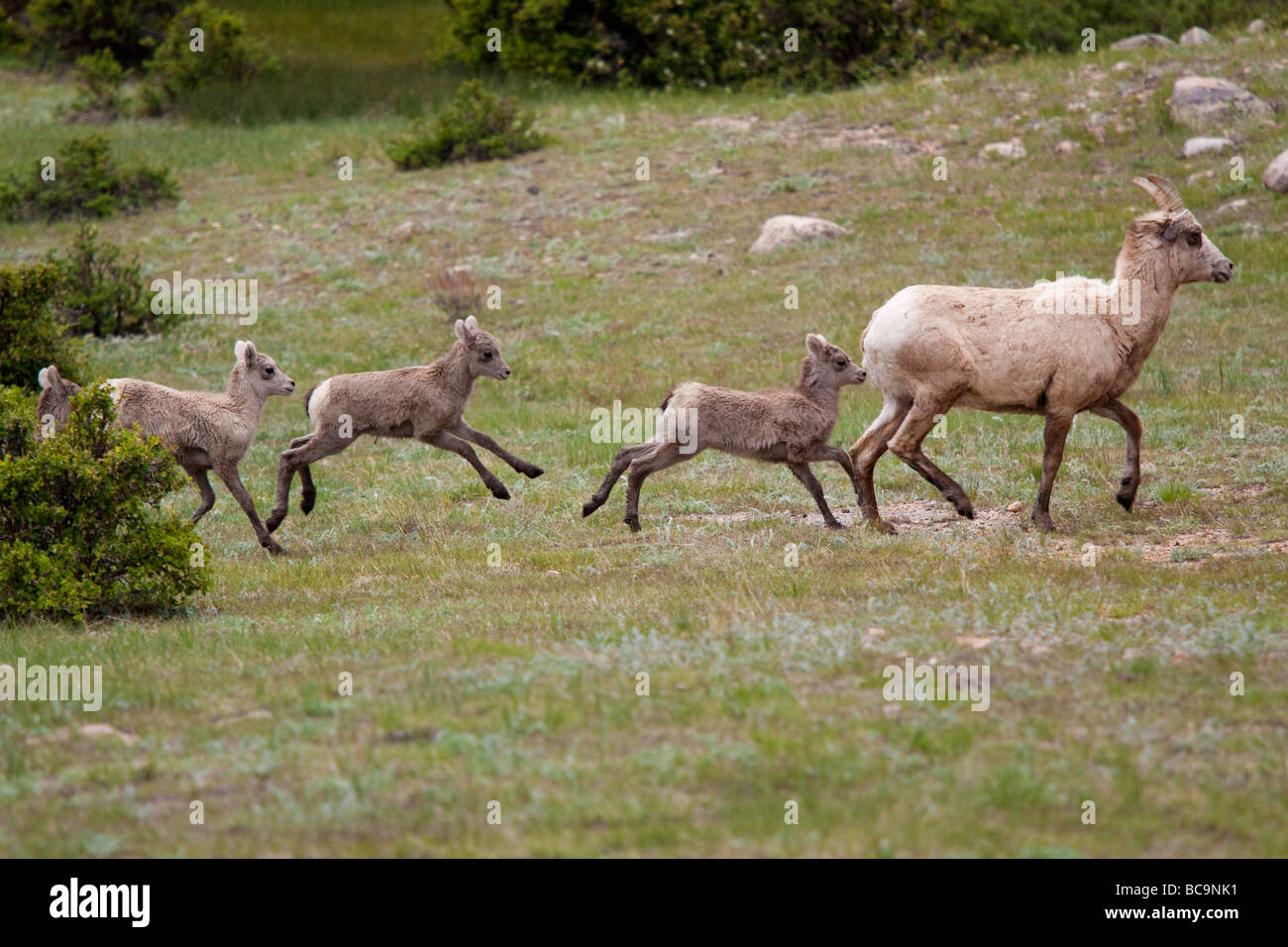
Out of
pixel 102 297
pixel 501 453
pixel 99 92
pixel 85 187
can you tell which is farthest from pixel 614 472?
pixel 99 92

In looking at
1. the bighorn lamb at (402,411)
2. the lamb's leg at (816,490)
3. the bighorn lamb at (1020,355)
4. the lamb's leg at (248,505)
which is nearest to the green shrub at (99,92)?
the bighorn lamb at (402,411)

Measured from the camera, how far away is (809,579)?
28.5 ft

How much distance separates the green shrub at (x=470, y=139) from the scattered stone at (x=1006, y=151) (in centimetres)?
884

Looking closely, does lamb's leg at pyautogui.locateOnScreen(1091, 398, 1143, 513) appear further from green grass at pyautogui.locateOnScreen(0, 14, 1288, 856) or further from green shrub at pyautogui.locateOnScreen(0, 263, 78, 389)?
green shrub at pyautogui.locateOnScreen(0, 263, 78, 389)

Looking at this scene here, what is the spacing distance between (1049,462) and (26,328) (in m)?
10.3

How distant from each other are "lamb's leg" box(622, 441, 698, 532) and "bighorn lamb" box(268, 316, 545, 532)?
118 centimetres

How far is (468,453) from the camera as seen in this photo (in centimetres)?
1178

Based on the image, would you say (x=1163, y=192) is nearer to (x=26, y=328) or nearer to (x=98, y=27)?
(x=26, y=328)

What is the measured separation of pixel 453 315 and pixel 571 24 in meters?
16.3

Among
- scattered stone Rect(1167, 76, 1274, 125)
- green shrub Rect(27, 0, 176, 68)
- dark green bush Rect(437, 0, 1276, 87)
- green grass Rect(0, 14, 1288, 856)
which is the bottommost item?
green grass Rect(0, 14, 1288, 856)

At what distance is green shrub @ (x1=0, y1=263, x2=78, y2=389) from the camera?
14.2m

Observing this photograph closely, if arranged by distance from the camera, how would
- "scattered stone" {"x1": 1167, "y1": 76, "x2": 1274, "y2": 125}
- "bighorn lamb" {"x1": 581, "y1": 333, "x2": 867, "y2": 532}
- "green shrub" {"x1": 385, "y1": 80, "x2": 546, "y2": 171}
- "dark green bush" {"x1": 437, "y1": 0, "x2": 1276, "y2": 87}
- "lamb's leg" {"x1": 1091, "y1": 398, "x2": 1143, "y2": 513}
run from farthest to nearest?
"dark green bush" {"x1": 437, "y1": 0, "x2": 1276, "y2": 87} → "green shrub" {"x1": 385, "y1": 80, "x2": 546, "y2": 171} → "scattered stone" {"x1": 1167, "y1": 76, "x2": 1274, "y2": 125} → "lamb's leg" {"x1": 1091, "y1": 398, "x2": 1143, "y2": 513} → "bighorn lamb" {"x1": 581, "y1": 333, "x2": 867, "y2": 532}

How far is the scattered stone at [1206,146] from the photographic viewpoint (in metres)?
21.4

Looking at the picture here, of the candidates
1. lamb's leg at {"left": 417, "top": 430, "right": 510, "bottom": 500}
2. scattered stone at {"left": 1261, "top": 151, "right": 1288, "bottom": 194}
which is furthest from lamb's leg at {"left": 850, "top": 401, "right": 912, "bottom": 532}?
scattered stone at {"left": 1261, "top": 151, "right": 1288, "bottom": 194}
